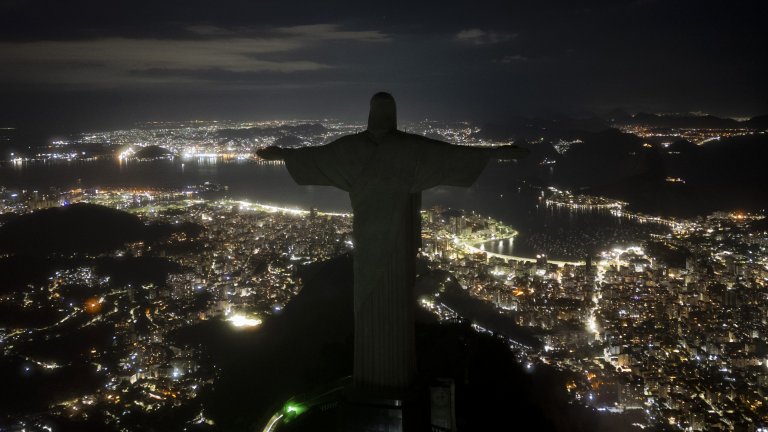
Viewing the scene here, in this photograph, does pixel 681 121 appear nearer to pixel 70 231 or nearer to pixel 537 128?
pixel 537 128

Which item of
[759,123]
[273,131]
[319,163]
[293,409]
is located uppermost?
[759,123]

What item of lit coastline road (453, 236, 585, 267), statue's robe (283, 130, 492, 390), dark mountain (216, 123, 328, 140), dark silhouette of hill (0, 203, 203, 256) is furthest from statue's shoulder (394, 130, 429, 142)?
dark mountain (216, 123, 328, 140)

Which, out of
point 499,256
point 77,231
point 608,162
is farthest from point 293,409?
point 608,162

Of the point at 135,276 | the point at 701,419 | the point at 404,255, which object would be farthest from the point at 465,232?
the point at 404,255

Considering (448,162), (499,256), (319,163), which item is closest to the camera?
(448,162)

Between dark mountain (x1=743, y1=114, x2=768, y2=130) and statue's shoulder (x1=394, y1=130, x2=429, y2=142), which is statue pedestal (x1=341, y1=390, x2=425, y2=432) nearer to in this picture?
statue's shoulder (x1=394, y1=130, x2=429, y2=142)

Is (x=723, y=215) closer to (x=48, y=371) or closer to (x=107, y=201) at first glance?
(x=48, y=371)
